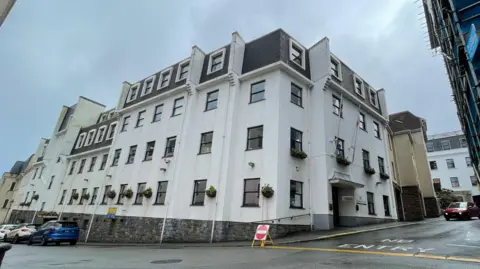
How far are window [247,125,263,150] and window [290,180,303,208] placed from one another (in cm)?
307

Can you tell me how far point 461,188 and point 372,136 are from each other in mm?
31650

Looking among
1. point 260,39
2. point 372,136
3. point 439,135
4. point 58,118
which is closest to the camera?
point 260,39

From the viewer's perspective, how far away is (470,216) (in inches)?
797

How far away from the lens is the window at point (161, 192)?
61.7ft

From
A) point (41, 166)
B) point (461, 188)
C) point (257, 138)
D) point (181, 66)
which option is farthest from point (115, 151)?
point (461, 188)

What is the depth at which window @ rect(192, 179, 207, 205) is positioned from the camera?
1694 cm

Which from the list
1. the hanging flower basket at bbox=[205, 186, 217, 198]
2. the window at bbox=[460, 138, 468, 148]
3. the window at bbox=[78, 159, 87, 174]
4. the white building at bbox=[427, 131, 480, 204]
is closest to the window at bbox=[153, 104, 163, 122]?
the hanging flower basket at bbox=[205, 186, 217, 198]

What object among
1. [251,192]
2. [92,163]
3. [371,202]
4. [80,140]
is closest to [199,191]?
[251,192]

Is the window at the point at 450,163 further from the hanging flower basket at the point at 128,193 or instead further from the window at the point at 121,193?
the window at the point at 121,193

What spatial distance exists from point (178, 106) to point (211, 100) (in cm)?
374

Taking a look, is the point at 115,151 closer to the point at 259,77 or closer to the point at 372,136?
the point at 259,77

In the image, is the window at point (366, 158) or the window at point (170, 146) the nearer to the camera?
the window at point (170, 146)

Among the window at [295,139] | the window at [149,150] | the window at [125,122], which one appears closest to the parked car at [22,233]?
the window at [149,150]

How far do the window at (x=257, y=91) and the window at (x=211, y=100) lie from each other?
294 centimetres
